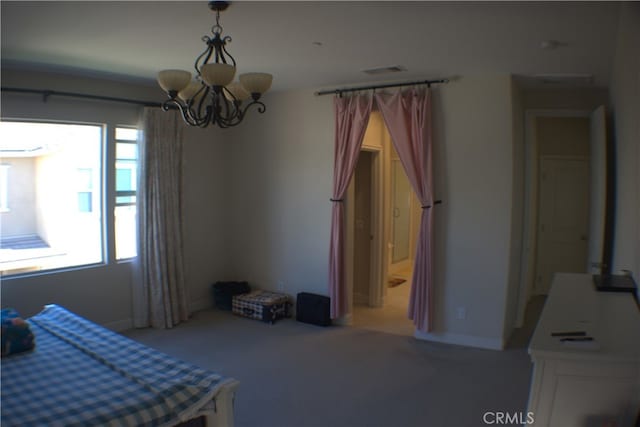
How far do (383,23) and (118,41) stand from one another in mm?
1942

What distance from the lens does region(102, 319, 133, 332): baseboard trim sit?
184 inches

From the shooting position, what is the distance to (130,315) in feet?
15.9

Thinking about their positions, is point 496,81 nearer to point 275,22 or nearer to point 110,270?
point 275,22

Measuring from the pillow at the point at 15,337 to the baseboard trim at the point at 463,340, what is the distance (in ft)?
11.1

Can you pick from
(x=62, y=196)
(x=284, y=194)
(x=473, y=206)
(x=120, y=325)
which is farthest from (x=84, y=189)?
(x=473, y=206)

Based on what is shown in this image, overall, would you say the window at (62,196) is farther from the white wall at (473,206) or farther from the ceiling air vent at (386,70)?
the white wall at (473,206)

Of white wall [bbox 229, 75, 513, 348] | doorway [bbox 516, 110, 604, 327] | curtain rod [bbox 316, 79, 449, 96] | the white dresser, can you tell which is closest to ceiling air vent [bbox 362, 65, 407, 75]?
curtain rod [bbox 316, 79, 449, 96]

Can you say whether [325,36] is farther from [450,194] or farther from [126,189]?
[126,189]

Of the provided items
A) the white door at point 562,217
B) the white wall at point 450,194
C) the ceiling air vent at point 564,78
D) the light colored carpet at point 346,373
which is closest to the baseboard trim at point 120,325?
the light colored carpet at point 346,373

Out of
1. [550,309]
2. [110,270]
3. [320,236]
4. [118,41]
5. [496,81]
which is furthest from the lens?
[320,236]

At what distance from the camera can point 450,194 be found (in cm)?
437

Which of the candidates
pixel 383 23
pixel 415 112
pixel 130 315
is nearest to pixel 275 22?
pixel 383 23

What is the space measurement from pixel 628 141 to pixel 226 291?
433 cm

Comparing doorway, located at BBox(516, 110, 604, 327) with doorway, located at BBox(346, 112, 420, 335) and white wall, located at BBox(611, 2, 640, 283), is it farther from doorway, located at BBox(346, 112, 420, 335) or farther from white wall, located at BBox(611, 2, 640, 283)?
white wall, located at BBox(611, 2, 640, 283)
